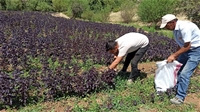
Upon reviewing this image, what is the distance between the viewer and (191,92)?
515 centimetres

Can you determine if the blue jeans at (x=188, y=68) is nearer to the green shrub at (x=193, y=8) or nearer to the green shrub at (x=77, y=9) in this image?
the green shrub at (x=193, y=8)

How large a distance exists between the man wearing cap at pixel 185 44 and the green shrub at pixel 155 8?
19535 mm

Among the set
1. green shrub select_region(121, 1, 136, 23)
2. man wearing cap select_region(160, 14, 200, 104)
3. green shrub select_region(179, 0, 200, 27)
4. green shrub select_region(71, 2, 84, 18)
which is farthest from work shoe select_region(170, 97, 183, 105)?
green shrub select_region(71, 2, 84, 18)

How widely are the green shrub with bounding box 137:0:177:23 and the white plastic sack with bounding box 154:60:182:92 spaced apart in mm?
19398

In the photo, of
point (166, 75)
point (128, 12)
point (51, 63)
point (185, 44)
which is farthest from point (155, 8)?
point (185, 44)

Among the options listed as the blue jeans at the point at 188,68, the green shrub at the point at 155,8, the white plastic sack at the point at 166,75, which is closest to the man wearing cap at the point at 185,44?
the blue jeans at the point at 188,68

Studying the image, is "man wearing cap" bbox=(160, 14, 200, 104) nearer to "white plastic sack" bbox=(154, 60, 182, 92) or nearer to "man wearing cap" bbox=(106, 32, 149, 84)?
"white plastic sack" bbox=(154, 60, 182, 92)

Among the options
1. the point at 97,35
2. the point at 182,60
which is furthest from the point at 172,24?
the point at 97,35

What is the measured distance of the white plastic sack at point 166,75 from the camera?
463 centimetres

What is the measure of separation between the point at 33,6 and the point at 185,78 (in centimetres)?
2722

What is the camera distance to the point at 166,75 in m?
4.74

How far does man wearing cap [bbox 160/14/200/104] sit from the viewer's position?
4.04 meters

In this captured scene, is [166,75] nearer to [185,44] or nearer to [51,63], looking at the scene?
[185,44]

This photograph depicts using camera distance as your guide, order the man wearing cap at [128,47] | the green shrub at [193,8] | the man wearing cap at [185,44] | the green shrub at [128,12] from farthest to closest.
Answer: the green shrub at [128,12] < the green shrub at [193,8] < the man wearing cap at [128,47] < the man wearing cap at [185,44]
